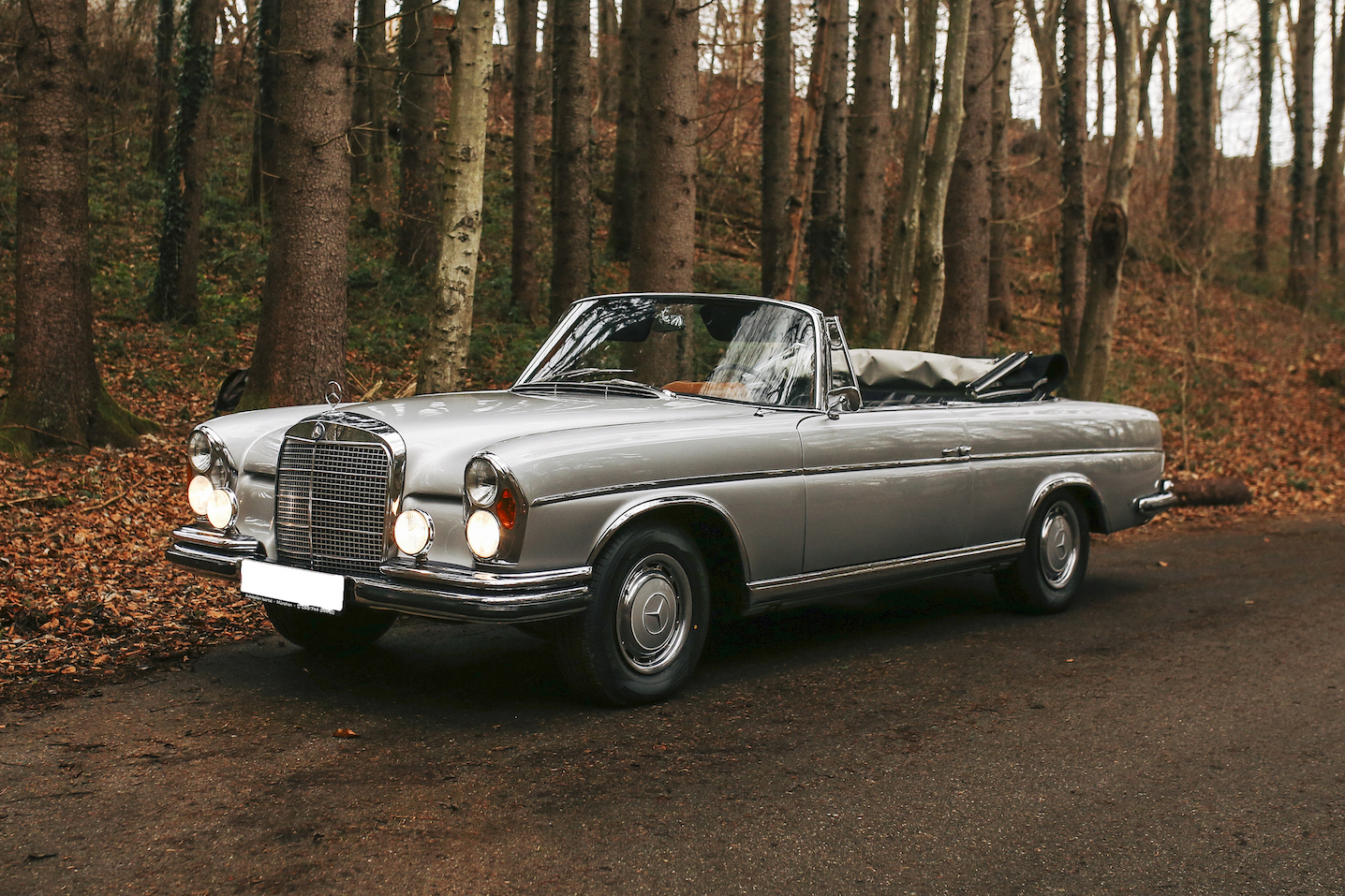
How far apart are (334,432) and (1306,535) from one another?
29.5 feet

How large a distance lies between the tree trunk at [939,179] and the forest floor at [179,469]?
327 centimetres

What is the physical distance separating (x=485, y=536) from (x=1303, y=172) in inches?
1094

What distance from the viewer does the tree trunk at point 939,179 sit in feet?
40.1

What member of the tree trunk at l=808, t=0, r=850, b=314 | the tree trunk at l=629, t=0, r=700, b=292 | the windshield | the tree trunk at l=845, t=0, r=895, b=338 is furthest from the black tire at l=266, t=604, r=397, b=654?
the tree trunk at l=845, t=0, r=895, b=338

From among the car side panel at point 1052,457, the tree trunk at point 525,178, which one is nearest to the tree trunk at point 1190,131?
the tree trunk at point 525,178

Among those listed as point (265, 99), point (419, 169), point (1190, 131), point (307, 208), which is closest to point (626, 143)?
point (419, 169)

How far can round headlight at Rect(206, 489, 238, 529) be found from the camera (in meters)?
4.83

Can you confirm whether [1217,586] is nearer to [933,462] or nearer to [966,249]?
[933,462]

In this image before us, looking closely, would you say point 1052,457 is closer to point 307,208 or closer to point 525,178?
point 307,208

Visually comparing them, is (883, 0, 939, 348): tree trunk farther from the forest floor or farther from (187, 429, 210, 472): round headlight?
(187, 429, 210, 472): round headlight

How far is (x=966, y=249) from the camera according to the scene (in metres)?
14.1

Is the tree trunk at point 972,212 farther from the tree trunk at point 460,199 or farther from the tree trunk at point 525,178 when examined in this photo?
the tree trunk at point 460,199

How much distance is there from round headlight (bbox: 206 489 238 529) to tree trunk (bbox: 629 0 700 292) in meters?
5.24

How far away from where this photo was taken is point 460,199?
905cm
